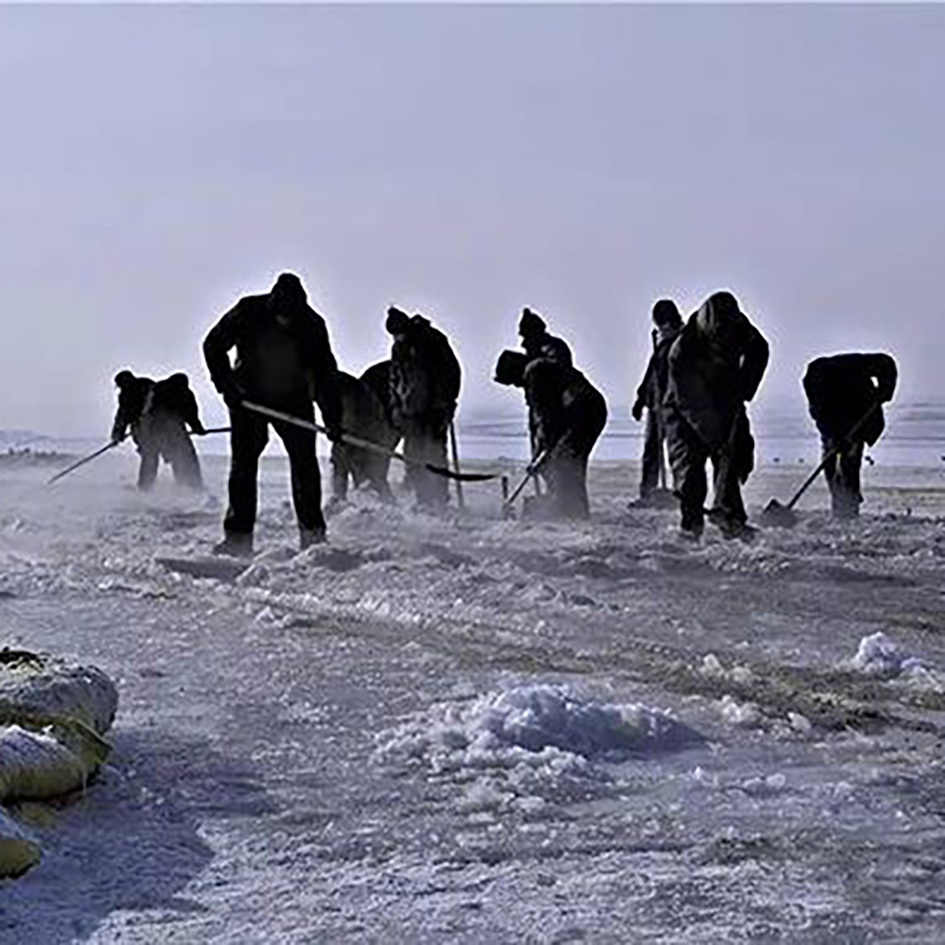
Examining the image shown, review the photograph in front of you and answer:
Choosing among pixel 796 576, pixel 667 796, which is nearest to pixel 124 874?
pixel 667 796

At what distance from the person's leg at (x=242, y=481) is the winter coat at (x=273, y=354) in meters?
0.19

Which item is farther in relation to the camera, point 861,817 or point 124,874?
point 861,817

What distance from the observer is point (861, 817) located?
4730 millimetres

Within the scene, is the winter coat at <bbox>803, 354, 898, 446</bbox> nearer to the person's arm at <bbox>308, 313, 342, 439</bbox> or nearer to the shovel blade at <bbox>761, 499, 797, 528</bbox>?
the shovel blade at <bbox>761, 499, 797, 528</bbox>

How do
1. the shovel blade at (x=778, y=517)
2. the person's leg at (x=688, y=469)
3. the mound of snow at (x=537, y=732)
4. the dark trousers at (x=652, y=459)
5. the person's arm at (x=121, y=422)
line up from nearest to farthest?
the mound of snow at (x=537, y=732)
the person's leg at (x=688, y=469)
the shovel blade at (x=778, y=517)
the dark trousers at (x=652, y=459)
the person's arm at (x=121, y=422)

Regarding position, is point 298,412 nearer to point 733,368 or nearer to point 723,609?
point 733,368

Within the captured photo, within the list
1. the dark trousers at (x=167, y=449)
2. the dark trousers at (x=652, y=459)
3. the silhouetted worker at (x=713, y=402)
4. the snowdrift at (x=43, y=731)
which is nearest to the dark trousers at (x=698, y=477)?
the silhouetted worker at (x=713, y=402)

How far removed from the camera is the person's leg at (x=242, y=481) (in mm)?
12414

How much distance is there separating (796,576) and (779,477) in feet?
47.3

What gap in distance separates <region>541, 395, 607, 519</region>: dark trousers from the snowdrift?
33.5 ft

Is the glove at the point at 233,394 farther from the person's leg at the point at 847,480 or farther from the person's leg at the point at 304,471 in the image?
the person's leg at the point at 847,480

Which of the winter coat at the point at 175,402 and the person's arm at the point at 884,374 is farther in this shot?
the winter coat at the point at 175,402

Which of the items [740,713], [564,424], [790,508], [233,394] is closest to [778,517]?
[790,508]

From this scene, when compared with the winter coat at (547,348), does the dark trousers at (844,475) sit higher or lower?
lower
